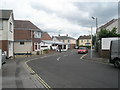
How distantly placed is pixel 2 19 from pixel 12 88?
59.6 feet

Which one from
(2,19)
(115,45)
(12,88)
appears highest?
(2,19)

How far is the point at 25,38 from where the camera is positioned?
34.9m

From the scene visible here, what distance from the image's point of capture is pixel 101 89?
663 cm

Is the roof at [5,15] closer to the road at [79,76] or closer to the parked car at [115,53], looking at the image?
the road at [79,76]

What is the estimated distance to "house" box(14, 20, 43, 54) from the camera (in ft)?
111

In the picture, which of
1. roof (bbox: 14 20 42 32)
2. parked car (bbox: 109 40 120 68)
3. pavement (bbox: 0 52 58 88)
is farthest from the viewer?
roof (bbox: 14 20 42 32)


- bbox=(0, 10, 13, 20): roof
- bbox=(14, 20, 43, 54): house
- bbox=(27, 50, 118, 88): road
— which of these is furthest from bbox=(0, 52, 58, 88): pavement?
bbox=(14, 20, 43, 54): house

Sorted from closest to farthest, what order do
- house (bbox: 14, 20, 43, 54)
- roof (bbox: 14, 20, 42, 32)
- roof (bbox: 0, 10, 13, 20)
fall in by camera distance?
roof (bbox: 0, 10, 13, 20) < house (bbox: 14, 20, 43, 54) < roof (bbox: 14, 20, 42, 32)

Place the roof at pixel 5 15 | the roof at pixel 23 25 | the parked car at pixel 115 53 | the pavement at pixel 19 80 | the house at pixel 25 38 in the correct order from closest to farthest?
the pavement at pixel 19 80 < the parked car at pixel 115 53 < the roof at pixel 5 15 < the house at pixel 25 38 < the roof at pixel 23 25

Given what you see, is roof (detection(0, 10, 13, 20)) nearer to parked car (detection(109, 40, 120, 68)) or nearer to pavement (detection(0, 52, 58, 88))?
pavement (detection(0, 52, 58, 88))

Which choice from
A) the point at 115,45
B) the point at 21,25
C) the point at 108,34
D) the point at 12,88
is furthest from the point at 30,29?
the point at 12,88

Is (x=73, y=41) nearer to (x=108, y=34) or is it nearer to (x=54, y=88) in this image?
(x=108, y=34)

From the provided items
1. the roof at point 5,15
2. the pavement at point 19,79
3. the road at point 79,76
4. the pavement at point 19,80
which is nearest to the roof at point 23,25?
the roof at point 5,15

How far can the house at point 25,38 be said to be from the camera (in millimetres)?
33969
